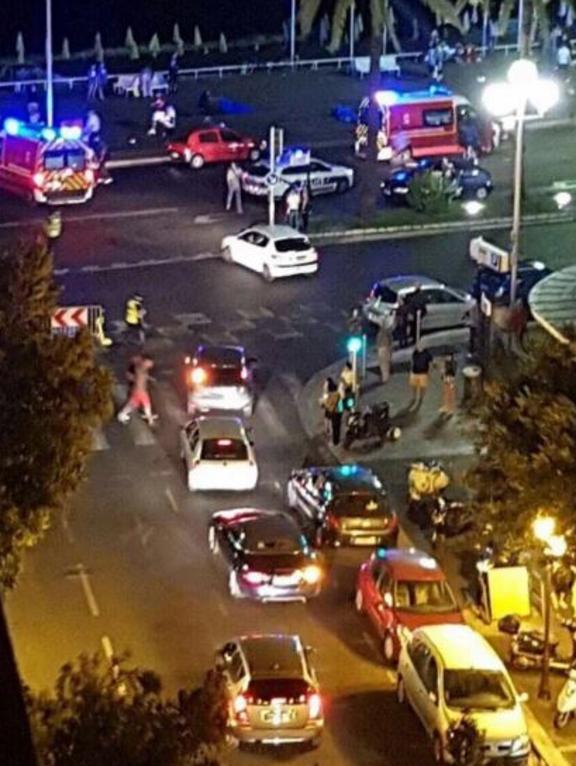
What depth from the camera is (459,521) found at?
31734 mm

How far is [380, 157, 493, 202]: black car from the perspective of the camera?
52.7 meters

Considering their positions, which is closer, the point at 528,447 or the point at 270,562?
the point at 528,447

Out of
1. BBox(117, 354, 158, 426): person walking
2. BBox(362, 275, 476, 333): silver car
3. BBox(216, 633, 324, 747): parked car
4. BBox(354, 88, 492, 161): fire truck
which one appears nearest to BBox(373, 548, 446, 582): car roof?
BBox(216, 633, 324, 747): parked car

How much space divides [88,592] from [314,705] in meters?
6.26

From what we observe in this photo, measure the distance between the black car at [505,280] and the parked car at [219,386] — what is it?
19.5ft

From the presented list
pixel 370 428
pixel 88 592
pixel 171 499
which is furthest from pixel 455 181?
pixel 88 592

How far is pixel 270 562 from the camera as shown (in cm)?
2936

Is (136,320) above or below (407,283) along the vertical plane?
below

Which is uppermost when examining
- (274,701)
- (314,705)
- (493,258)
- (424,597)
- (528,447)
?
(528,447)

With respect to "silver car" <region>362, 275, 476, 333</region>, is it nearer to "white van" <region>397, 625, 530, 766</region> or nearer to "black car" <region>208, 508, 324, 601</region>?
"black car" <region>208, 508, 324, 601</region>

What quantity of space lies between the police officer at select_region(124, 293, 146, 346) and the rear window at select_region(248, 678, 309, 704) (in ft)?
59.7

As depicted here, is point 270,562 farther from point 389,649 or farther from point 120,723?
point 120,723

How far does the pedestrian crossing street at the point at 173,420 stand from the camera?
36562 millimetres

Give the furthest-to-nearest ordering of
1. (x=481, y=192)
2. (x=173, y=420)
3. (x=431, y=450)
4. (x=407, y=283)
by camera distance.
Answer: (x=481, y=192) → (x=407, y=283) → (x=173, y=420) → (x=431, y=450)
